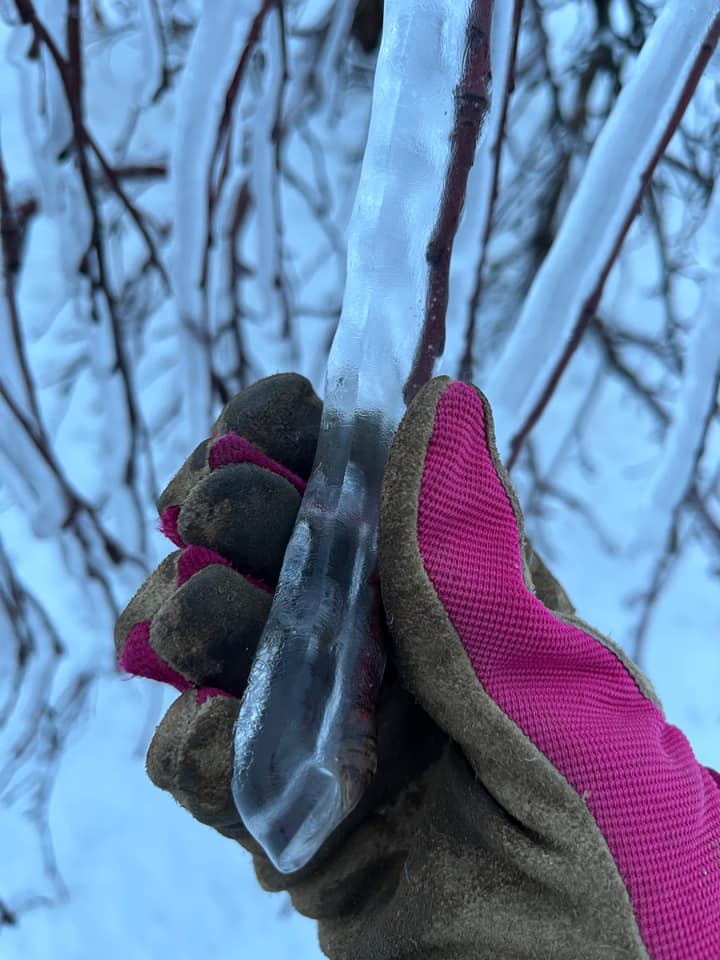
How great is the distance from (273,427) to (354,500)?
137 mm

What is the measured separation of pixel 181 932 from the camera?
153 cm

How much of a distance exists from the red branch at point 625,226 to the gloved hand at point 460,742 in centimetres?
41

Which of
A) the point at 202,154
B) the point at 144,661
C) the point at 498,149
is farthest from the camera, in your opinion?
the point at 202,154

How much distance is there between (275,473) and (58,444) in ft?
4.20

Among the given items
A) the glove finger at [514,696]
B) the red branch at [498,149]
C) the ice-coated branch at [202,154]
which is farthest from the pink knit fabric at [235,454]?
the ice-coated branch at [202,154]

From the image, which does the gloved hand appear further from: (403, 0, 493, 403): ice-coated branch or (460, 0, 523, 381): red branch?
(460, 0, 523, 381): red branch

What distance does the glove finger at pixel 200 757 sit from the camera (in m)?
0.56

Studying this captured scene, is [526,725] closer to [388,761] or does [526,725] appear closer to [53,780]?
[388,761]

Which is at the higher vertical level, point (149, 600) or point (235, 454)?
point (235, 454)

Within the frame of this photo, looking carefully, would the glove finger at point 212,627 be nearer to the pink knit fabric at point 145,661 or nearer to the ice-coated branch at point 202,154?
the pink knit fabric at point 145,661

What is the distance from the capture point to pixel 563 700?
0.63 m

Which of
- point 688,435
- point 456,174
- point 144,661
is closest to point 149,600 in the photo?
point 144,661

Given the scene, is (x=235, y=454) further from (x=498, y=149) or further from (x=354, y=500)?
(x=498, y=149)

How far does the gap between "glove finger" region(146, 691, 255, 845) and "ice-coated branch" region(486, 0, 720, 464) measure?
705mm
